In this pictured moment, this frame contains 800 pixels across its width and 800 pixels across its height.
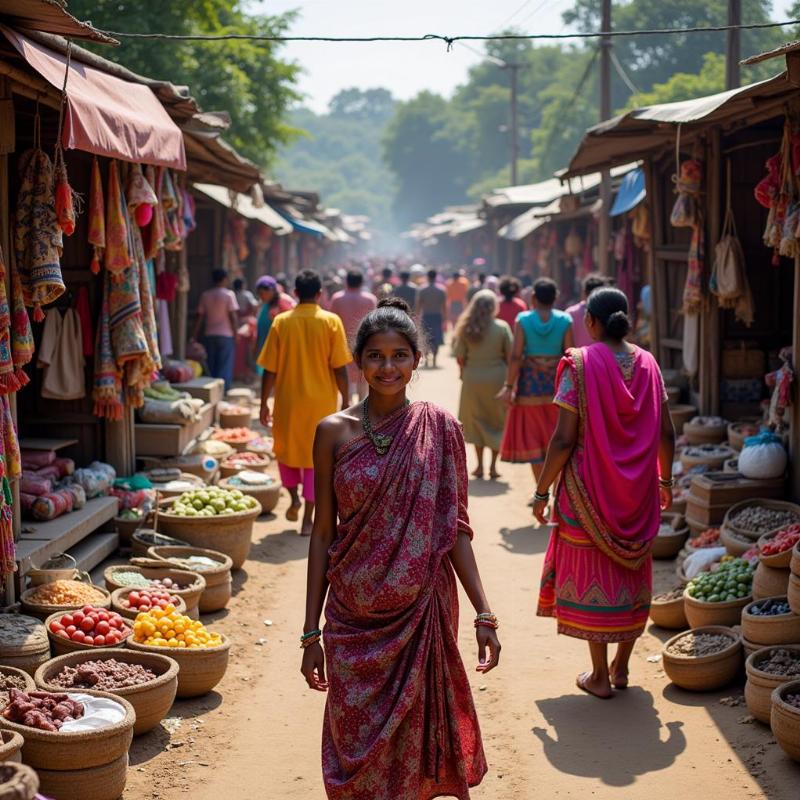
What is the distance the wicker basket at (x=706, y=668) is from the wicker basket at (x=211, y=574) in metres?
2.70

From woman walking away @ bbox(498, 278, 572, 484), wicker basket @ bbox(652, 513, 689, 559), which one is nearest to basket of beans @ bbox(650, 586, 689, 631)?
wicker basket @ bbox(652, 513, 689, 559)

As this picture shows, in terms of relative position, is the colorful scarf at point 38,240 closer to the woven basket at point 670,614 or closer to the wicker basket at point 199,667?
the wicker basket at point 199,667

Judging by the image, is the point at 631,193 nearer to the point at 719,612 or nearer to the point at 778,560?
the point at 719,612

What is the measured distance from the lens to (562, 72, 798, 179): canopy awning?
24.8 feet

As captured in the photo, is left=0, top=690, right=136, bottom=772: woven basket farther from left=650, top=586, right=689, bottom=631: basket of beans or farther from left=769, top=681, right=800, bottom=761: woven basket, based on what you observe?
left=650, top=586, right=689, bottom=631: basket of beans

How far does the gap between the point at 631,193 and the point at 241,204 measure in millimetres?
6443

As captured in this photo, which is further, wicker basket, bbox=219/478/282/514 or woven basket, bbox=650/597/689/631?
wicker basket, bbox=219/478/282/514

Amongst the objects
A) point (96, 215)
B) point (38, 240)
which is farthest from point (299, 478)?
point (38, 240)

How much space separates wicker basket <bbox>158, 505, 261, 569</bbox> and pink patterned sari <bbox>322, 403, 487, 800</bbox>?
13.7 feet

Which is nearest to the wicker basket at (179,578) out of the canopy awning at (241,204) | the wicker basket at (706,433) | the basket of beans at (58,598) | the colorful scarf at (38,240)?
the basket of beans at (58,598)

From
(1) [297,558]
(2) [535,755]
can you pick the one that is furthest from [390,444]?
(1) [297,558]

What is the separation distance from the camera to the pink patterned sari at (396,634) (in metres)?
3.71

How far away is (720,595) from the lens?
663 centimetres

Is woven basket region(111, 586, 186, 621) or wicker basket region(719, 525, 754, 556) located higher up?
wicker basket region(719, 525, 754, 556)
